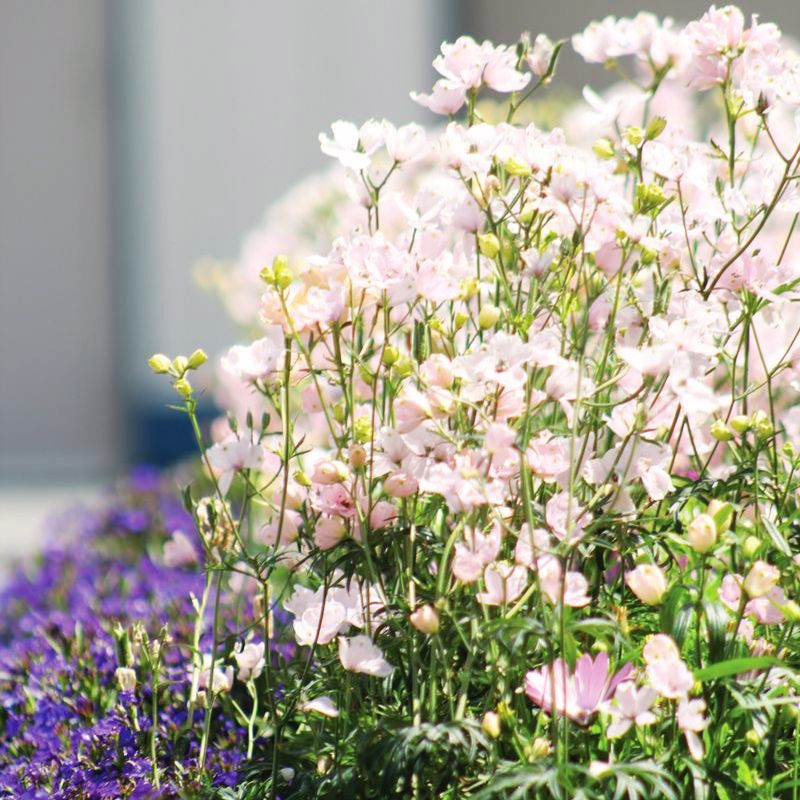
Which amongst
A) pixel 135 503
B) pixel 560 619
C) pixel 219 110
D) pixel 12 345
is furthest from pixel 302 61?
pixel 560 619

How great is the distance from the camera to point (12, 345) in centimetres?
686

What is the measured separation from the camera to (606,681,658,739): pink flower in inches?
41.1

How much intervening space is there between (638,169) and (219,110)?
551 centimetres

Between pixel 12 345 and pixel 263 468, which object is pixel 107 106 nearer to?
pixel 12 345

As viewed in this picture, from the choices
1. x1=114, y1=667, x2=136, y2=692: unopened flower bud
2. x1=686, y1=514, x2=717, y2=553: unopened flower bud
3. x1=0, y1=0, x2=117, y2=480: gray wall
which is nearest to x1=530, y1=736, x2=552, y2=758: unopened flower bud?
x1=686, y1=514, x2=717, y2=553: unopened flower bud

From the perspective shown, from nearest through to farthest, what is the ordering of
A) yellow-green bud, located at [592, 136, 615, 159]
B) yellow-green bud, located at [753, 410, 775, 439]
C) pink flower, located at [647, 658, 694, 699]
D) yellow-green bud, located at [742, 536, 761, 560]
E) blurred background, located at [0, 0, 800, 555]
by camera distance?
pink flower, located at [647, 658, 694, 699], yellow-green bud, located at [742, 536, 761, 560], yellow-green bud, located at [753, 410, 775, 439], yellow-green bud, located at [592, 136, 615, 159], blurred background, located at [0, 0, 800, 555]

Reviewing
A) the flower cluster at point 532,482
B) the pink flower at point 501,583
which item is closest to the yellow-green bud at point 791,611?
the flower cluster at point 532,482

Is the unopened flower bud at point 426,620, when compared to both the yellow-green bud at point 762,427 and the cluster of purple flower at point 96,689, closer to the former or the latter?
the cluster of purple flower at point 96,689

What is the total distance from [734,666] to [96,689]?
971 millimetres

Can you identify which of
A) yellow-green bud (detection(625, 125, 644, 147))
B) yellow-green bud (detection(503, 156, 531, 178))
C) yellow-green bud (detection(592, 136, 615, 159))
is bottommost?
yellow-green bud (detection(503, 156, 531, 178))

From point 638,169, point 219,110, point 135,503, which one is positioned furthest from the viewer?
point 219,110

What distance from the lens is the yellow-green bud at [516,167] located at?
1.21 metres

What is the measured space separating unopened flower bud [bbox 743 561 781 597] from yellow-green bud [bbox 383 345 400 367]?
0.38 metres

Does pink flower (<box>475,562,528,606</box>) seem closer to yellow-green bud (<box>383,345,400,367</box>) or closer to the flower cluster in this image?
the flower cluster
